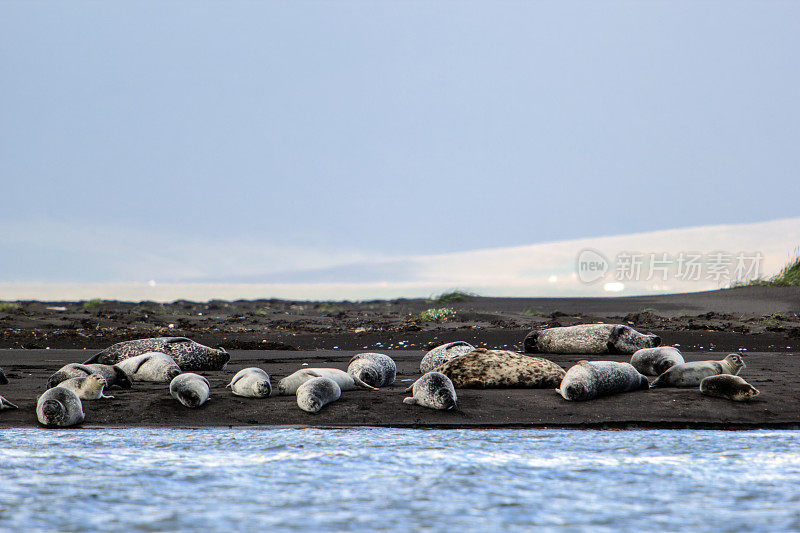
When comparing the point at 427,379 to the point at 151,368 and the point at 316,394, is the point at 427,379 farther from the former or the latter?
the point at 151,368

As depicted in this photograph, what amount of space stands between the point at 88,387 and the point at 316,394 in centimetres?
224

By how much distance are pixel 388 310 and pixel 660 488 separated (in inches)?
663

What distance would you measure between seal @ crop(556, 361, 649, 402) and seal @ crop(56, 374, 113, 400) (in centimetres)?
437

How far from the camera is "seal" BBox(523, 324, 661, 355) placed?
1097 centimetres

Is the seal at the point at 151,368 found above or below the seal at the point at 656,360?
below

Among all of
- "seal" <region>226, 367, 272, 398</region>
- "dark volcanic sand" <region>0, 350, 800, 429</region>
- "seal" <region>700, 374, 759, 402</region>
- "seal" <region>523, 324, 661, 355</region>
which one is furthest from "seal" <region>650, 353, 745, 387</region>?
"seal" <region>226, 367, 272, 398</region>

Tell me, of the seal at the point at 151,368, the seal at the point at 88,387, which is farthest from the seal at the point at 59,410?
the seal at the point at 151,368

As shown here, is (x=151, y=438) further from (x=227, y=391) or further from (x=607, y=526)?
(x=607, y=526)

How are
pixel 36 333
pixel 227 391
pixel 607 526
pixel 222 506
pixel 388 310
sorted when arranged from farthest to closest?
pixel 388 310 < pixel 36 333 < pixel 227 391 < pixel 222 506 < pixel 607 526

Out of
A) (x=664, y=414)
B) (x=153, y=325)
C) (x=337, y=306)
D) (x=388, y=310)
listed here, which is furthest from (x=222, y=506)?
(x=337, y=306)

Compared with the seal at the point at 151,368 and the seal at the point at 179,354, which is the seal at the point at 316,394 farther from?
the seal at the point at 179,354

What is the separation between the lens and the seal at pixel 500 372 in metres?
7.82

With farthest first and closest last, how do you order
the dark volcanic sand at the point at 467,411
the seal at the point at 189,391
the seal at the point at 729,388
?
the seal at the point at 729,388 < the seal at the point at 189,391 < the dark volcanic sand at the point at 467,411

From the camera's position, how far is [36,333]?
1491 centimetres
